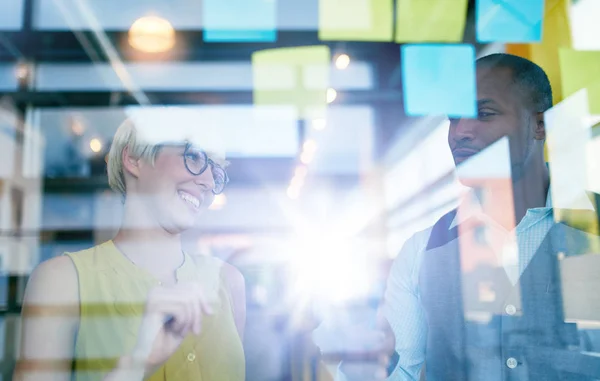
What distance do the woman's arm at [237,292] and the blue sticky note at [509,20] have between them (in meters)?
1.09

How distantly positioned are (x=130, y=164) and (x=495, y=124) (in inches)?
44.1

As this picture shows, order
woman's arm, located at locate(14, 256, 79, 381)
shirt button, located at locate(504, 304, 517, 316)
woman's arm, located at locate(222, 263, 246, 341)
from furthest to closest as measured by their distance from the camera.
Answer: shirt button, located at locate(504, 304, 517, 316)
woman's arm, located at locate(222, 263, 246, 341)
woman's arm, located at locate(14, 256, 79, 381)

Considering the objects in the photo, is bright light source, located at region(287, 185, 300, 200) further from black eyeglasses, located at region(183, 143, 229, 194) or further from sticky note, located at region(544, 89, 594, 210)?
sticky note, located at region(544, 89, 594, 210)

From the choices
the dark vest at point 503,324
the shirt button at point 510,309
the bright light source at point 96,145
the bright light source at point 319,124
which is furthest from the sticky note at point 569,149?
the bright light source at point 96,145

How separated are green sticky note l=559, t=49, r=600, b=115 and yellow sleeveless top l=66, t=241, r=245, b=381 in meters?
1.25

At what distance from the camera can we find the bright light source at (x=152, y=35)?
182cm

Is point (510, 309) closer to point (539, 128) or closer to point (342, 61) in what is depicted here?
point (539, 128)

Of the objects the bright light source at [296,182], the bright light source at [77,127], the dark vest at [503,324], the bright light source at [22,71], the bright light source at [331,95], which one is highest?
the bright light source at [22,71]

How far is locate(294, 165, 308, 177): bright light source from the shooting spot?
1699 millimetres

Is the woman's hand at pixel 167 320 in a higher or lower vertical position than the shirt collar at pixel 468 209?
lower

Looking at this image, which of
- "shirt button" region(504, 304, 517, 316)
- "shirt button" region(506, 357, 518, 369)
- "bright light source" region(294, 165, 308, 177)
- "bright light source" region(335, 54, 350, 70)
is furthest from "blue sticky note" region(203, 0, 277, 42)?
"shirt button" region(506, 357, 518, 369)

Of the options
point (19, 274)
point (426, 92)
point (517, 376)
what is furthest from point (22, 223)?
point (517, 376)

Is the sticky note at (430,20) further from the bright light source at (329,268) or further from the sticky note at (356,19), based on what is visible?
the bright light source at (329,268)

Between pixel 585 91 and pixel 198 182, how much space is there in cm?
127
